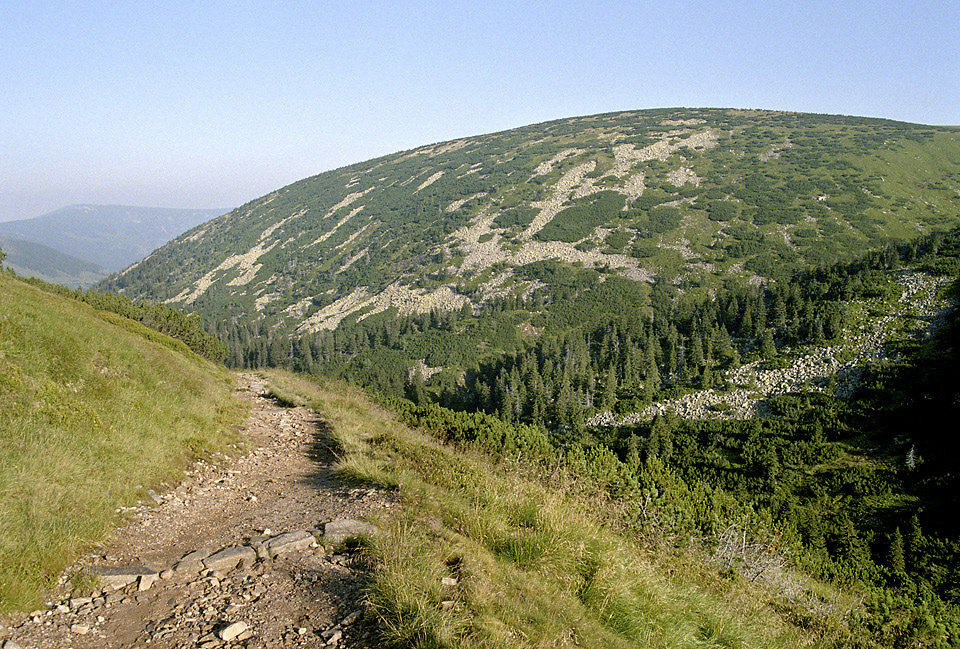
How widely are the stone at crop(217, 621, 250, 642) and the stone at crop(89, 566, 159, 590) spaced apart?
1.83 m

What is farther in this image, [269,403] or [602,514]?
[269,403]

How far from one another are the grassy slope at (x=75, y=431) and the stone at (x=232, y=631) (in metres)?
2.06

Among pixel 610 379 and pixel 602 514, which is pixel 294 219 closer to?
pixel 610 379

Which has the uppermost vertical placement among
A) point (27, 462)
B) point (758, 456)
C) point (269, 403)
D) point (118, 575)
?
point (27, 462)

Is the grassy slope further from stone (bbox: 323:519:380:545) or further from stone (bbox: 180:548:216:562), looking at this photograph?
stone (bbox: 323:519:380:545)

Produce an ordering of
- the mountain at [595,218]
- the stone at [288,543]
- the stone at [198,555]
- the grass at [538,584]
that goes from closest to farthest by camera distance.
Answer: the grass at [538,584]
the stone at [198,555]
the stone at [288,543]
the mountain at [595,218]

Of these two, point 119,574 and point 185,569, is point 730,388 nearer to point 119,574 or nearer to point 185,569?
point 185,569

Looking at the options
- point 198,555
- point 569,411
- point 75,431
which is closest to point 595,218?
point 569,411

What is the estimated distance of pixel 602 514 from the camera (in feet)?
26.5

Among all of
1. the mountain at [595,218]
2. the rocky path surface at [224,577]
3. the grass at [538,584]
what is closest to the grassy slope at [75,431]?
the rocky path surface at [224,577]

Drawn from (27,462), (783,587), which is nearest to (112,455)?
(27,462)

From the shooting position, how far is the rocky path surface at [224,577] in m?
4.51

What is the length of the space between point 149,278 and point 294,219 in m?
57.4

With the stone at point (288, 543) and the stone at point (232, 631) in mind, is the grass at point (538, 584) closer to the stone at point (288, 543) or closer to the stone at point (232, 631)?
the stone at point (288, 543)
